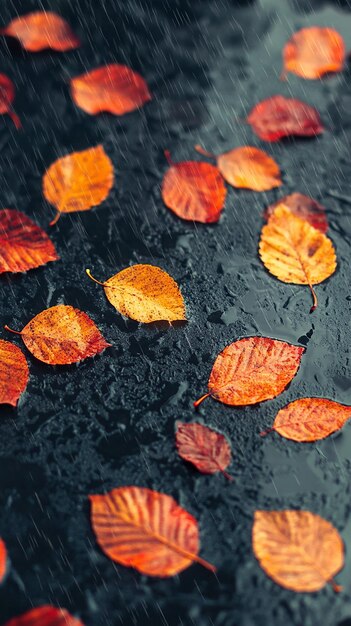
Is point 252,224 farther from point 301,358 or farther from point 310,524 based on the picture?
point 310,524

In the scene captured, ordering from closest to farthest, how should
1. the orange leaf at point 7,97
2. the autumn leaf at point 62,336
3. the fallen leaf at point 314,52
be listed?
1. the autumn leaf at point 62,336
2. the orange leaf at point 7,97
3. the fallen leaf at point 314,52

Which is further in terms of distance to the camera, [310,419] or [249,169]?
[249,169]

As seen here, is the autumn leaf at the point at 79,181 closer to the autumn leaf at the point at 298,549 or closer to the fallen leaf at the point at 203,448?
the fallen leaf at the point at 203,448

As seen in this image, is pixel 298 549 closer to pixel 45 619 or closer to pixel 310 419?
pixel 310 419

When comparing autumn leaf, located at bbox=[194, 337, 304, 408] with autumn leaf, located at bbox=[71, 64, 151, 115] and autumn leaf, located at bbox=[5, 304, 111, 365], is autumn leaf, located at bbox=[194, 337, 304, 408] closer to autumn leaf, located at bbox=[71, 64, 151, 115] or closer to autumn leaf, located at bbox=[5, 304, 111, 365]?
autumn leaf, located at bbox=[5, 304, 111, 365]

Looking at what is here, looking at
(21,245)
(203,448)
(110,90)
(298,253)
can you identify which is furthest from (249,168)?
(203,448)

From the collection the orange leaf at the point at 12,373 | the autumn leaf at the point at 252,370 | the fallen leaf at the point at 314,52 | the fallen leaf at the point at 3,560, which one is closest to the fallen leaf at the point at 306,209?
the autumn leaf at the point at 252,370
